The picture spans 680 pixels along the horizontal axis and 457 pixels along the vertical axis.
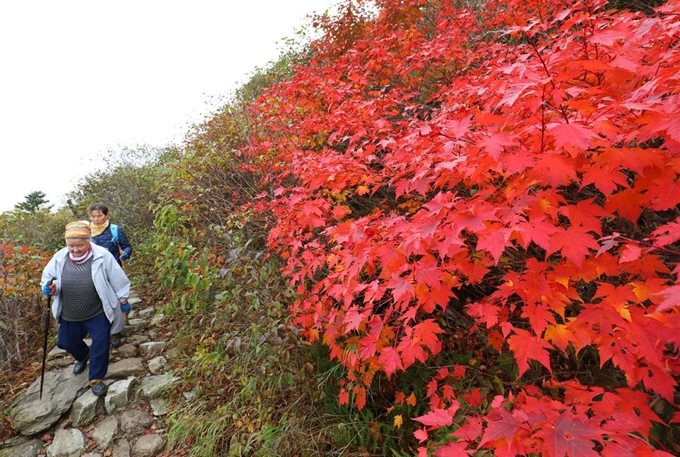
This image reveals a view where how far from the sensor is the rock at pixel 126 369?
14.2ft

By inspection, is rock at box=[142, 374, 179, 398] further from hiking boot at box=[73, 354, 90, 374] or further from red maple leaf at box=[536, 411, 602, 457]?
red maple leaf at box=[536, 411, 602, 457]

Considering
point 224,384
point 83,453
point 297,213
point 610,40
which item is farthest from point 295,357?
point 610,40

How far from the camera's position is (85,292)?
12.5ft

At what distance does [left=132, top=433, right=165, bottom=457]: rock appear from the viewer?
3.46m

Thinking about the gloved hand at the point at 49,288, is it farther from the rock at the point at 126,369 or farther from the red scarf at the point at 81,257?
the rock at the point at 126,369

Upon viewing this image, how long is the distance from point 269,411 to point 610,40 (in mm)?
4021

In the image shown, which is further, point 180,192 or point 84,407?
point 180,192

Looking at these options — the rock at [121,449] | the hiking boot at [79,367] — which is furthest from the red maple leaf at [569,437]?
the hiking boot at [79,367]

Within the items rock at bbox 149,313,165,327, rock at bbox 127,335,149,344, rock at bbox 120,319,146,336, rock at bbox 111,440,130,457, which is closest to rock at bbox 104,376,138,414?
rock at bbox 111,440,130,457

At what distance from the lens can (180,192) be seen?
19.8ft

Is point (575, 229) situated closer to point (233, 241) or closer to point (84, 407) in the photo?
point (233, 241)

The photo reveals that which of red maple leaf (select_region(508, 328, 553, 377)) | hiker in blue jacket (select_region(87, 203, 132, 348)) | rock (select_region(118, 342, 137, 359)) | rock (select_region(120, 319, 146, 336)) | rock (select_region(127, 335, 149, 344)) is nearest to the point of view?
red maple leaf (select_region(508, 328, 553, 377))

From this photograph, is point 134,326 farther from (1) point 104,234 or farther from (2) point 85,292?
(2) point 85,292

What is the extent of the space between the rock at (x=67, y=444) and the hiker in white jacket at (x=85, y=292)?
0.44m
